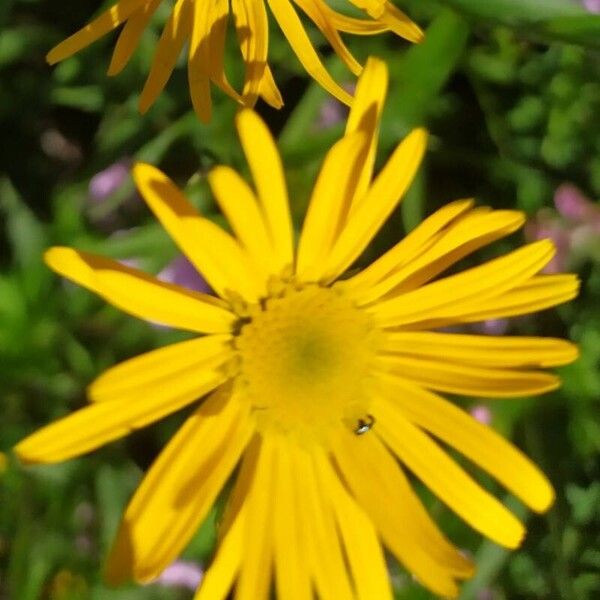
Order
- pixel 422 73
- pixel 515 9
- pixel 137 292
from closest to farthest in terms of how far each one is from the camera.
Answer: pixel 137 292
pixel 515 9
pixel 422 73

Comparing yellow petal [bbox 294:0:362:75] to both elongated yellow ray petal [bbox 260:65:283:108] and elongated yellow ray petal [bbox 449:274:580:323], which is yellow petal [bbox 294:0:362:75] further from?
elongated yellow ray petal [bbox 449:274:580:323]

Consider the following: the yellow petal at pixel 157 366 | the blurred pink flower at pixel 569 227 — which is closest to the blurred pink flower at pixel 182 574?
the yellow petal at pixel 157 366

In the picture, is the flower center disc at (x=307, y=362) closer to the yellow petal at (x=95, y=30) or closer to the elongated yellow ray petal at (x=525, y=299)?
the elongated yellow ray petal at (x=525, y=299)

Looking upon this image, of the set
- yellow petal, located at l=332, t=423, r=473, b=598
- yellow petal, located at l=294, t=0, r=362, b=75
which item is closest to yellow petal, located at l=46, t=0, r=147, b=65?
yellow petal, located at l=294, t=0, r=362, b=75

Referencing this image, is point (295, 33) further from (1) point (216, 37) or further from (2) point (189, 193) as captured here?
(2) point (189, 193)

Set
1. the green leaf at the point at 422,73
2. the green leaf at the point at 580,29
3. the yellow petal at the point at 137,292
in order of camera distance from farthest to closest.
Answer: the green leaf at the point at 422,73 → the green leaf at the point at 580,29 → the yellow petal at the point at 137,292

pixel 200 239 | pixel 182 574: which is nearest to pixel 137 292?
pixel 200 239

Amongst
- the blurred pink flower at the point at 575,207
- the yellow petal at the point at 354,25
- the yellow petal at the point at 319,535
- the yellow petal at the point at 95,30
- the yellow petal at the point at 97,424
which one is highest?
the yellow petal at the point at 95,30
